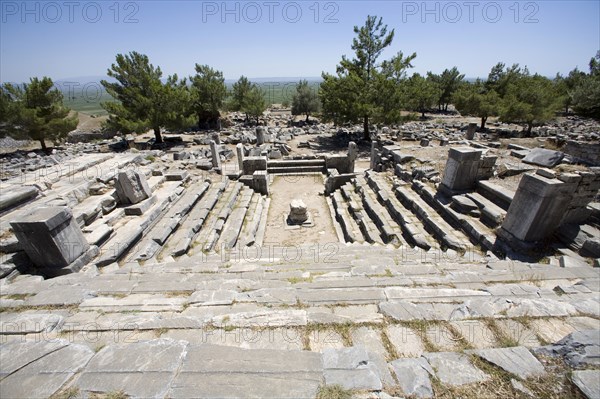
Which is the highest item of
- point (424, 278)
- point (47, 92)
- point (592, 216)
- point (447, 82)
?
point (447, 82)

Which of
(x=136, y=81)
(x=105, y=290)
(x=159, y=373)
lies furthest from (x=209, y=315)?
(x=136, y=81)

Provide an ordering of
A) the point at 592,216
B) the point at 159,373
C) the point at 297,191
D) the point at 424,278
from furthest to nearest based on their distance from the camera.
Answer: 1. the point at 297,191
2. the point at 592,216
3. the point at 424,278
4. the point at 159,373

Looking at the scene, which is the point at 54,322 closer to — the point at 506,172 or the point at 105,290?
the point at 105,290

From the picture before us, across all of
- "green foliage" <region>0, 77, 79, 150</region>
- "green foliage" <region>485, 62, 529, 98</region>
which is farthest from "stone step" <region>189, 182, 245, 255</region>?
"green foliage" <region>485, 62, 529, 98</region>

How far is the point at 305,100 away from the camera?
33000 mm

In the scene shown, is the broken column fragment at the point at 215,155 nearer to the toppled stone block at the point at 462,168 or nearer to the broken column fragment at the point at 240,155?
the broken column fragment at the point at 240,155

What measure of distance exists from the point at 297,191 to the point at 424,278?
30.0 ft

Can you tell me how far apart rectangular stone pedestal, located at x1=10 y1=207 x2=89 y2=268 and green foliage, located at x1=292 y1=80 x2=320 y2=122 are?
3044 centimetres

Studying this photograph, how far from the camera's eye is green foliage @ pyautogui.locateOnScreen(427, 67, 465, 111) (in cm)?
4016

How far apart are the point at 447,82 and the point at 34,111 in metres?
49.9

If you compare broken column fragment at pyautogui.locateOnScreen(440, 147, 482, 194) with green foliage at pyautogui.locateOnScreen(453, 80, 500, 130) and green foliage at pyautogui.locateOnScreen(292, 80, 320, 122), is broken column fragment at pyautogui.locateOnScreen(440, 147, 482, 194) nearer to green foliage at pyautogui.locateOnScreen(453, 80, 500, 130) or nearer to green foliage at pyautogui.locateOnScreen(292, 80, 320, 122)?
green foliage at pyautogui.locateOnScreen(453, 80, 500, 130)

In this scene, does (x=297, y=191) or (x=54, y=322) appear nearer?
(x=54, y=322)

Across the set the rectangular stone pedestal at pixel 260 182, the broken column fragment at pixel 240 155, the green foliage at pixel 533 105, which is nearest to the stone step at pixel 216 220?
the rectangular stone pedestal at pixel 260 182

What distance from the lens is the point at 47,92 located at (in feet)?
61.3
